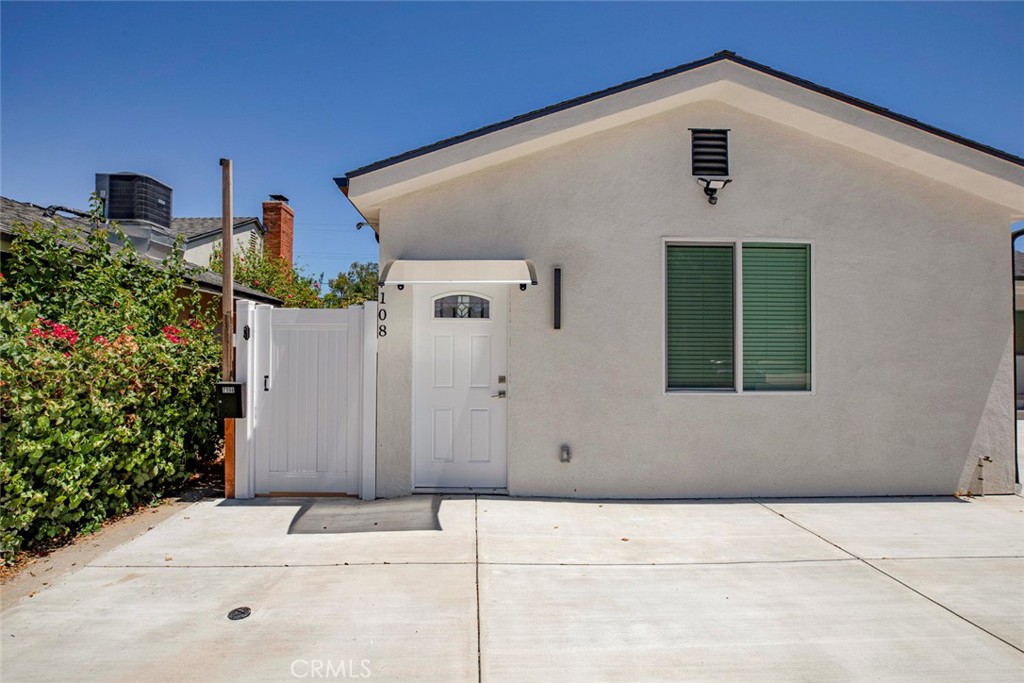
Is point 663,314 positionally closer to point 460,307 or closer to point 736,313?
point 736,313

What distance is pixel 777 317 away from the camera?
7562 millimetres

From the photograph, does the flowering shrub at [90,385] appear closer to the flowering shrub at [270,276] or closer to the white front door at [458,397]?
the white front door at [458,397]

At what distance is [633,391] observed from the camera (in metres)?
7.32

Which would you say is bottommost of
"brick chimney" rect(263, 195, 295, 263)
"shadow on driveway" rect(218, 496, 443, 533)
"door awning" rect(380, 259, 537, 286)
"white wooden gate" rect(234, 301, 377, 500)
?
"shadow on driveway" rect(218, 496, 443, 533)

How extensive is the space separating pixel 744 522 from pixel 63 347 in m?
7.58

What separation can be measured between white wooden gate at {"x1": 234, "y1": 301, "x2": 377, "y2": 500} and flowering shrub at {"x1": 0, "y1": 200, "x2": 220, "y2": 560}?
0.96m

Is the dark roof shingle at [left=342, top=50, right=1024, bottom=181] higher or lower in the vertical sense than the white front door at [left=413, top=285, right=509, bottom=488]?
higher

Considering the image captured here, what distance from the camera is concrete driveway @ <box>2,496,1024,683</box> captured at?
362 centimetres

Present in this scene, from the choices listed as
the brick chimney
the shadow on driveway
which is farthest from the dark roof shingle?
the brick chimney

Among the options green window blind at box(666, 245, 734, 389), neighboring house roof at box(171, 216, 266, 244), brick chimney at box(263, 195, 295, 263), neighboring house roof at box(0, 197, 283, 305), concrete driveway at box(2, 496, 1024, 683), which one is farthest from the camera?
brick chimney at box(263, 195, 295, 263)

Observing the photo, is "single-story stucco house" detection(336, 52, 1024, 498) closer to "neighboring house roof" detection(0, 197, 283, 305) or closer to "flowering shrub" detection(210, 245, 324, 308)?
"neighboring house roof" detection(0, 197, 283, 305)

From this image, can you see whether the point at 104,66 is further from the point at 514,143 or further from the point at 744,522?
the point at 744,522

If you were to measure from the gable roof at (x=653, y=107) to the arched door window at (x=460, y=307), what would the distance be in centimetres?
148

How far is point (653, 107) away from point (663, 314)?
2642mm
